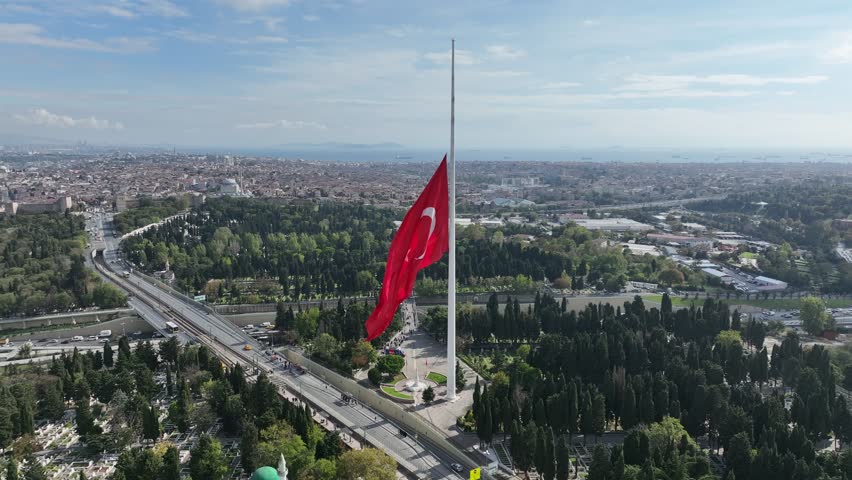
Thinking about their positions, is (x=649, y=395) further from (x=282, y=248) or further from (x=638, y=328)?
(x=282, y=248)

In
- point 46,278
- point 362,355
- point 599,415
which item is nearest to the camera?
point 599,415

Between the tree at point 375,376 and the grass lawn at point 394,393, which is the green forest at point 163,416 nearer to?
the tree at point 375,376

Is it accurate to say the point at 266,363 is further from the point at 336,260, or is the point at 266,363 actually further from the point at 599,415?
the point at 336,260

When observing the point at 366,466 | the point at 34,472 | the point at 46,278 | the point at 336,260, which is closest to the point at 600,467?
the point at 366,466

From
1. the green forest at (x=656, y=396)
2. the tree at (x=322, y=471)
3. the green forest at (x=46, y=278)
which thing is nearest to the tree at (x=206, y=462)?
the tree at (x=322, y=471)

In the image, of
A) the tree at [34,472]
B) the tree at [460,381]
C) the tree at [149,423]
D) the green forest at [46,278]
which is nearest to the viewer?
the tree at [34,472]

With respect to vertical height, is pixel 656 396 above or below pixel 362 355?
above
